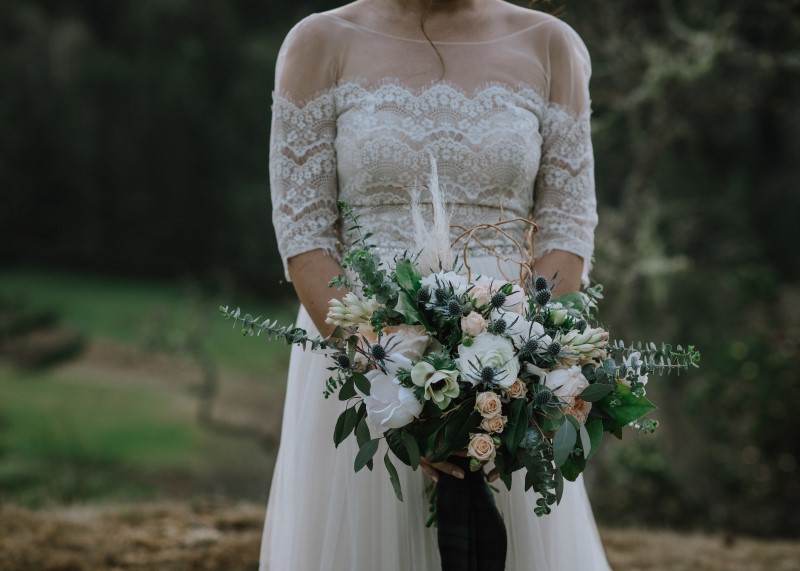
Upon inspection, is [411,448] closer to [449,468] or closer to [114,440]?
[449,468]

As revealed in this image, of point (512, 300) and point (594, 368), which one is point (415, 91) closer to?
point (512, 300)

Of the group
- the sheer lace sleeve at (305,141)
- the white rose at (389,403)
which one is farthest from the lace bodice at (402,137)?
the white rose at (389,403)

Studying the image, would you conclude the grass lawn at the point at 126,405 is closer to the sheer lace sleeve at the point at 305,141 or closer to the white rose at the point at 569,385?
the sheer lace sleeve at the point at 305,141

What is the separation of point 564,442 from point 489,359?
8.1 inches

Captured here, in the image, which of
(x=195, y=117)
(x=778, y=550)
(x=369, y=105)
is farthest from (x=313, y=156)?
(x=195, y=117)

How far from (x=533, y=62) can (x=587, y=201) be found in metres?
0.38

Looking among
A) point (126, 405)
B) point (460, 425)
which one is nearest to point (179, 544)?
point (460, 425)

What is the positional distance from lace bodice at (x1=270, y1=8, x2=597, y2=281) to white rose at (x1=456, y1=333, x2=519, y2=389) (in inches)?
23.2

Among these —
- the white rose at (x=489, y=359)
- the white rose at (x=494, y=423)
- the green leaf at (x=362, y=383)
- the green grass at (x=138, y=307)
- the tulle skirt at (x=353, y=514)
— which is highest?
the green grass at (x=138, y=307)

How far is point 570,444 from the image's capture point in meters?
1.77

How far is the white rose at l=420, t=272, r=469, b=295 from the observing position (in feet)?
6.14

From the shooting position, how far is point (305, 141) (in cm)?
237

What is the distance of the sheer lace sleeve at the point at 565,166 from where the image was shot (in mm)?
2428

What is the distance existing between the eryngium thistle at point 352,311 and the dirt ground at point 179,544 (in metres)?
2.07
